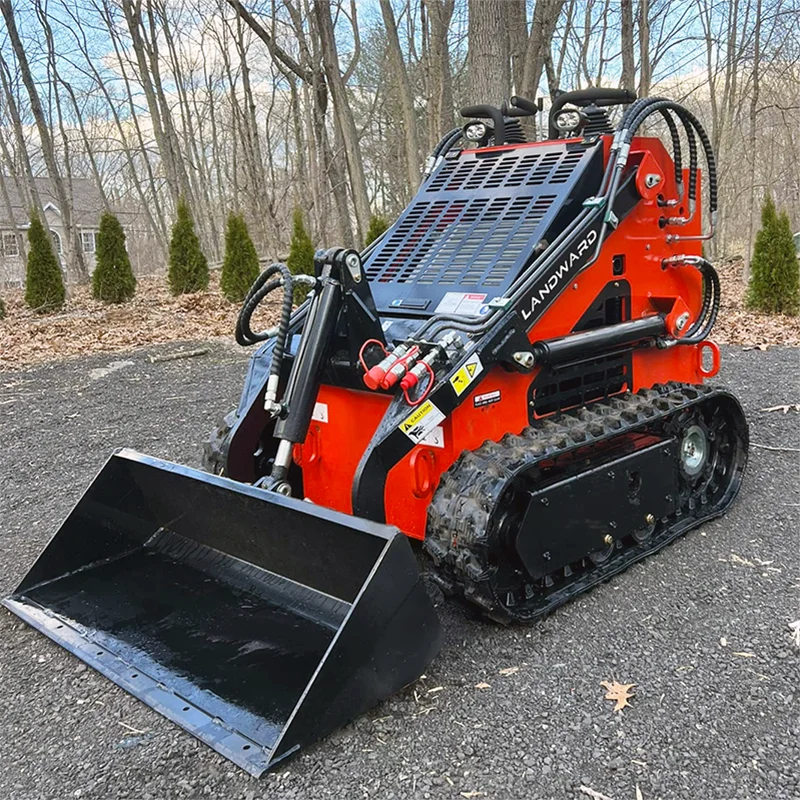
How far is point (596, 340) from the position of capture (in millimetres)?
3703

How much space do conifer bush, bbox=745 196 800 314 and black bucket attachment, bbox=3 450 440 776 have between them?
31.7ft

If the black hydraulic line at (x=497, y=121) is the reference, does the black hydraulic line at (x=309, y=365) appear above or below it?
below

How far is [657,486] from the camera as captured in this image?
368 centimetres

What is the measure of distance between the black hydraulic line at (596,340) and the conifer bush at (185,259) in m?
11.3

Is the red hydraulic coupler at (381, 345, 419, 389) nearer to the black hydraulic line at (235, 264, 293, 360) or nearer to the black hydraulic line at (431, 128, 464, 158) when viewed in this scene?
the black hydraulic line at (235, 264, 293, 360)

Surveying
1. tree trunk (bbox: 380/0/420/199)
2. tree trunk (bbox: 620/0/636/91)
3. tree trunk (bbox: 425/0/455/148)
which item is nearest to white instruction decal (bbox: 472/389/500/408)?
tree trunk (bbox: 380/0/420/199)

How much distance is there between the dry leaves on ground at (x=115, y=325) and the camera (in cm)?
1042

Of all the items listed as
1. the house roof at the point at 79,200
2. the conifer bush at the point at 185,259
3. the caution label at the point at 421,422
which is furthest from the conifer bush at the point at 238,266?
the house roof at the point at 79,200

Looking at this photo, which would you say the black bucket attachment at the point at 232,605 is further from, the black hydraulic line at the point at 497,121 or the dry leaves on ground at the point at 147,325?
the dry leaves on ground at the point at 147,325

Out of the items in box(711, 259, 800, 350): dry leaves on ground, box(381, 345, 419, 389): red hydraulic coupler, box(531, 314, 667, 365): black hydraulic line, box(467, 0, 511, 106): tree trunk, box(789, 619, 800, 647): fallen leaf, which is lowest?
box(711, 259, 800, 350): dry leaves on ground

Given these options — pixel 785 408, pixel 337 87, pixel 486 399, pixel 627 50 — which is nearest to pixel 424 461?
pixel 486 399

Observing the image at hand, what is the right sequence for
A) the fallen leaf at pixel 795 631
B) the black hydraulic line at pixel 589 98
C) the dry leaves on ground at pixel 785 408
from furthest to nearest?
the dry leaves on ground at pixel 785 408, the black hydraulic line at pixel 589 98, the fallen leaf at pixel 795 631

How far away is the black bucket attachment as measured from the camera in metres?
2.45

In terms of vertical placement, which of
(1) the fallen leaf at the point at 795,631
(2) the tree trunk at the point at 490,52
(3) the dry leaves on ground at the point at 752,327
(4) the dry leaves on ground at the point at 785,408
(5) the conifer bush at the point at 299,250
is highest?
(2) the tree trunk at the point at 490,52
